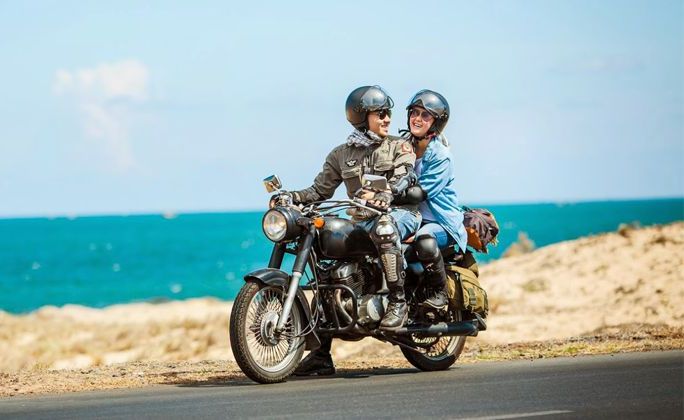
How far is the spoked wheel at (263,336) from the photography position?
12.3 m

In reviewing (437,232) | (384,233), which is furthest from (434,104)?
(384,233)

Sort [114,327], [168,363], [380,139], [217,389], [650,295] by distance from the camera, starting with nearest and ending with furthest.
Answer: [217,389]
[380,139]
[168,363]
[650,295]
[114,327]

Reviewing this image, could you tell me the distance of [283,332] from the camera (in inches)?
500

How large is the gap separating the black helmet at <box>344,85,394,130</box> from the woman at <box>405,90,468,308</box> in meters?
0.37

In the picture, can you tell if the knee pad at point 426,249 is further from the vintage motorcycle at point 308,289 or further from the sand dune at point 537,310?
the sand dune at point 537,310

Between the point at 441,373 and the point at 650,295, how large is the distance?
1028cm

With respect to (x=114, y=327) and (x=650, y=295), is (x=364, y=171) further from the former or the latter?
(x=114, y=327)

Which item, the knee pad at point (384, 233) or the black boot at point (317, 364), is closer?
the knee pad at point (384, 233)

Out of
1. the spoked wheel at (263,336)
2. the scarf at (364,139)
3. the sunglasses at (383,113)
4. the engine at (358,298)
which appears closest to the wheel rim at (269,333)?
the spoked wheel at (263,336)

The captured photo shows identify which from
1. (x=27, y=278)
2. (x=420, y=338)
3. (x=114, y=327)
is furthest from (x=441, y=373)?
(x=27, y=278)

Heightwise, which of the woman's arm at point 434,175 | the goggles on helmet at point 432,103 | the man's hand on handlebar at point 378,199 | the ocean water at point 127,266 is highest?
the goggles on helmet at point 432,103

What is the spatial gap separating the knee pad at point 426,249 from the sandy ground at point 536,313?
16.7ft

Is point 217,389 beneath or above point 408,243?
beneath

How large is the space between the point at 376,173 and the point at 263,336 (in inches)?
74.4
